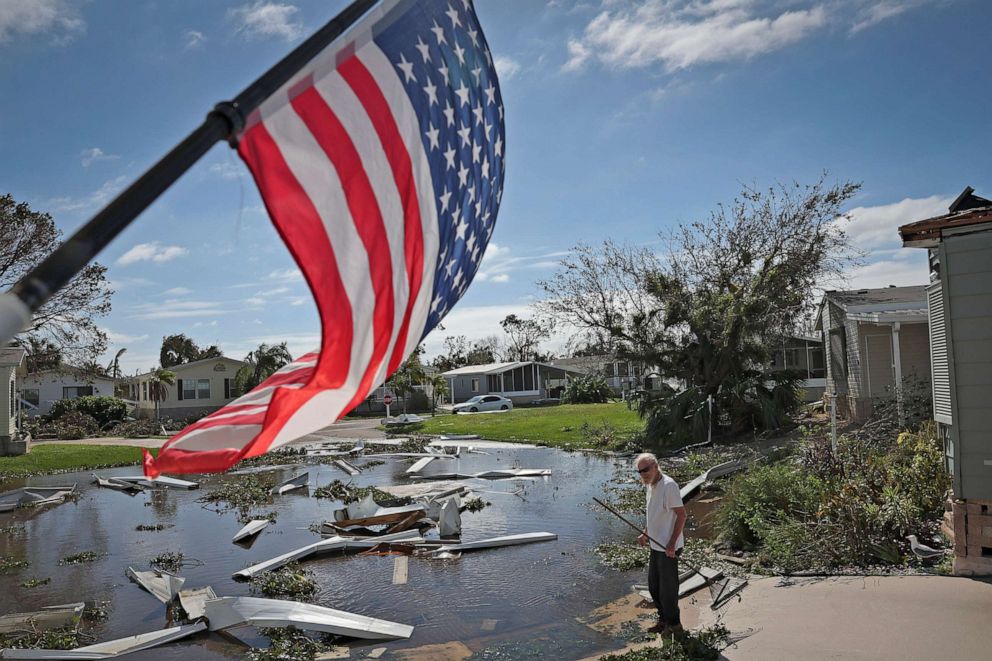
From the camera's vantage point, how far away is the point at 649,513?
7590mm

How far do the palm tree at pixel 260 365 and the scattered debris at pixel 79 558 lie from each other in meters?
42.7

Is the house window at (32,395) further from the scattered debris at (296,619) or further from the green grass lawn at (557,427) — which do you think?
the scattered debris at (296,619)

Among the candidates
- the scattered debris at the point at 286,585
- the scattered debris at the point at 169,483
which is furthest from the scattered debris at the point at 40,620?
the scattered debris at the point at 169,483

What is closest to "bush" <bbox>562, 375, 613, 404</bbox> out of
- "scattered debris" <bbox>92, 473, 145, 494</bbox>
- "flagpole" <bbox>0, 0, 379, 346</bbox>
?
"scattered debris" <bbox>92, 473, 145, 494</bbox>

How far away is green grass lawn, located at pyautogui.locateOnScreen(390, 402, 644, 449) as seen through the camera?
28.6 m

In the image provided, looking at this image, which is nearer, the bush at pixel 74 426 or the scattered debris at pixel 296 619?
the scattered debris at pixel 296 619

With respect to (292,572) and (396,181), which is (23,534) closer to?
(292,572)

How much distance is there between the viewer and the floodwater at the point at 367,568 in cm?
835

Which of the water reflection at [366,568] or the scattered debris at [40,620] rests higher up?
the scattered debris at [40,620]

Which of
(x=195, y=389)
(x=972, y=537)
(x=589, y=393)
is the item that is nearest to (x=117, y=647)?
(x=972, y=537)

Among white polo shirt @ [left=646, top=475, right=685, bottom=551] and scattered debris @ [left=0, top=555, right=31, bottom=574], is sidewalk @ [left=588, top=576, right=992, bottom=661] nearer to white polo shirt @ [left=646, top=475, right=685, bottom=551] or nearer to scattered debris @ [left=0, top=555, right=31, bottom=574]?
white polo shirt @ [left=646, top=475, right=685, bottom=551]

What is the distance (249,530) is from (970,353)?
38.7 ft

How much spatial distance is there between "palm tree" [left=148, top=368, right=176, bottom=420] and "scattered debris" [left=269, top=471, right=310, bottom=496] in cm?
3556

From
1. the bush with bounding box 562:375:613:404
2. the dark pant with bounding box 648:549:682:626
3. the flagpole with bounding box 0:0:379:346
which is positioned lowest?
the dark pant with bounding box 648:549:682:626
